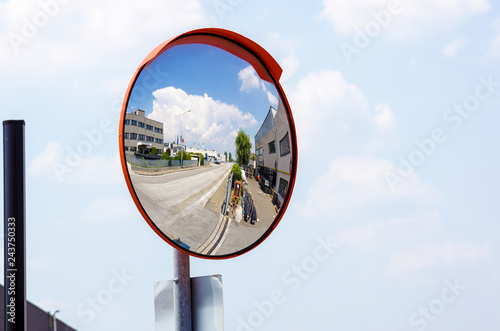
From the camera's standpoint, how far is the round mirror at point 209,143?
7.06ft

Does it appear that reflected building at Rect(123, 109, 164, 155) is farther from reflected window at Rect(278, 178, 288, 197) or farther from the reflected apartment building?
reflected window at Rect(278, 178, 288, 197)

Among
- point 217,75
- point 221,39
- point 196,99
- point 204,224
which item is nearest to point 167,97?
point 196,99

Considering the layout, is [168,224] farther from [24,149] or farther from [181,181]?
[24,149]

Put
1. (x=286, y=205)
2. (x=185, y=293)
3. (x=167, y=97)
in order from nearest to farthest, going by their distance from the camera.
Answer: (x=167, y=97) < (x=185, y=293) < (x=286, y=205)

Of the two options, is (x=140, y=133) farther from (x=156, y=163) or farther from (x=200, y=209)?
(x=200, y=209)

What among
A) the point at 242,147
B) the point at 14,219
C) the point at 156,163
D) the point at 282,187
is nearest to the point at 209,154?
the point at 242,147

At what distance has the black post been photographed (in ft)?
7.30

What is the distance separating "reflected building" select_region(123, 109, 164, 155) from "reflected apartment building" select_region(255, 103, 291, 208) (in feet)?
1.84

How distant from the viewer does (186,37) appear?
2.26 m

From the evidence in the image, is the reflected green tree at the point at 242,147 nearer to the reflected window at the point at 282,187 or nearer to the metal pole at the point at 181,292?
the reflected window at the point at 282,187

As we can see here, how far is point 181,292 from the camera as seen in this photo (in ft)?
7.82

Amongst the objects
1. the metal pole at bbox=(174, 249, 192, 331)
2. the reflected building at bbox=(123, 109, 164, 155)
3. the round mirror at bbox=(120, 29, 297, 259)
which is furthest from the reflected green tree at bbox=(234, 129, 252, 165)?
the metal pole at bbox=(174, 249, 192, 331)

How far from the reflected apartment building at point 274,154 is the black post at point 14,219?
1167 millimetres

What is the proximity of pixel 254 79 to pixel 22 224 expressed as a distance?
135 centimetres
